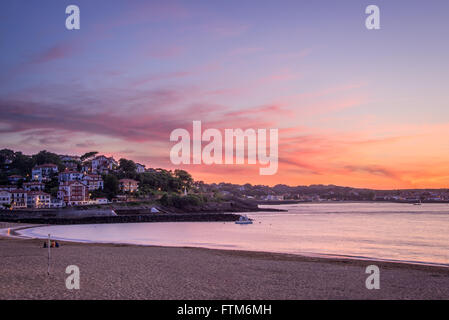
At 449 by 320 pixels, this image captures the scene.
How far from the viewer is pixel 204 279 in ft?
55.0

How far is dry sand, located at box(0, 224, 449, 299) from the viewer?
13.7 metres

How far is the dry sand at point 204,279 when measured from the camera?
13.7 meters

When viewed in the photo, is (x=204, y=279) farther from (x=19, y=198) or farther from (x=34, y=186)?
(x=34, y=186)

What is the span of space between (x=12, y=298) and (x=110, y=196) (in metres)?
120

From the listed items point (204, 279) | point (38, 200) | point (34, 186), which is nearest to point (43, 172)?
point (34, 186)

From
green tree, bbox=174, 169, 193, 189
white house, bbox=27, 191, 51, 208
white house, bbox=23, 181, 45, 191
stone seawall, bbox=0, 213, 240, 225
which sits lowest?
stone seawall, bbox=0, 213, 240, 225

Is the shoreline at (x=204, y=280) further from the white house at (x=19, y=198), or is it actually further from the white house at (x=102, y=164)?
the white house at (x=102, y=164)

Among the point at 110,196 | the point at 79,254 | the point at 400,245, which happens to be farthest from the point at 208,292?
the point at 110,196

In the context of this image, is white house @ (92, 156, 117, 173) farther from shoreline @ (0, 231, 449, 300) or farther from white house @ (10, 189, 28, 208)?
shoreline @ (0, 231, 449, 300)

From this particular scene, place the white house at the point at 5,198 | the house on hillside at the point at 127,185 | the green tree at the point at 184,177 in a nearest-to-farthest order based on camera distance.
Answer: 1. the white house at the point at 5,198
2. the house on hillside at the point at 127,185
3. the green tree at the point at 184,177

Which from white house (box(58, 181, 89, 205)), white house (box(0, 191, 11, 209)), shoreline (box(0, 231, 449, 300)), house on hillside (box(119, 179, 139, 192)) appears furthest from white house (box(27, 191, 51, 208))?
shoreline (box(0, 231, 449, 300))

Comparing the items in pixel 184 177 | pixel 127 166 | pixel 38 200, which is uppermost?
pixel 127 166

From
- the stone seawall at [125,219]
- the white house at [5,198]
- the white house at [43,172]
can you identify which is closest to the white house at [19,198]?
the white house at [5,198]

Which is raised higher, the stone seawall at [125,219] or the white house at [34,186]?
the white house at [34,186]
